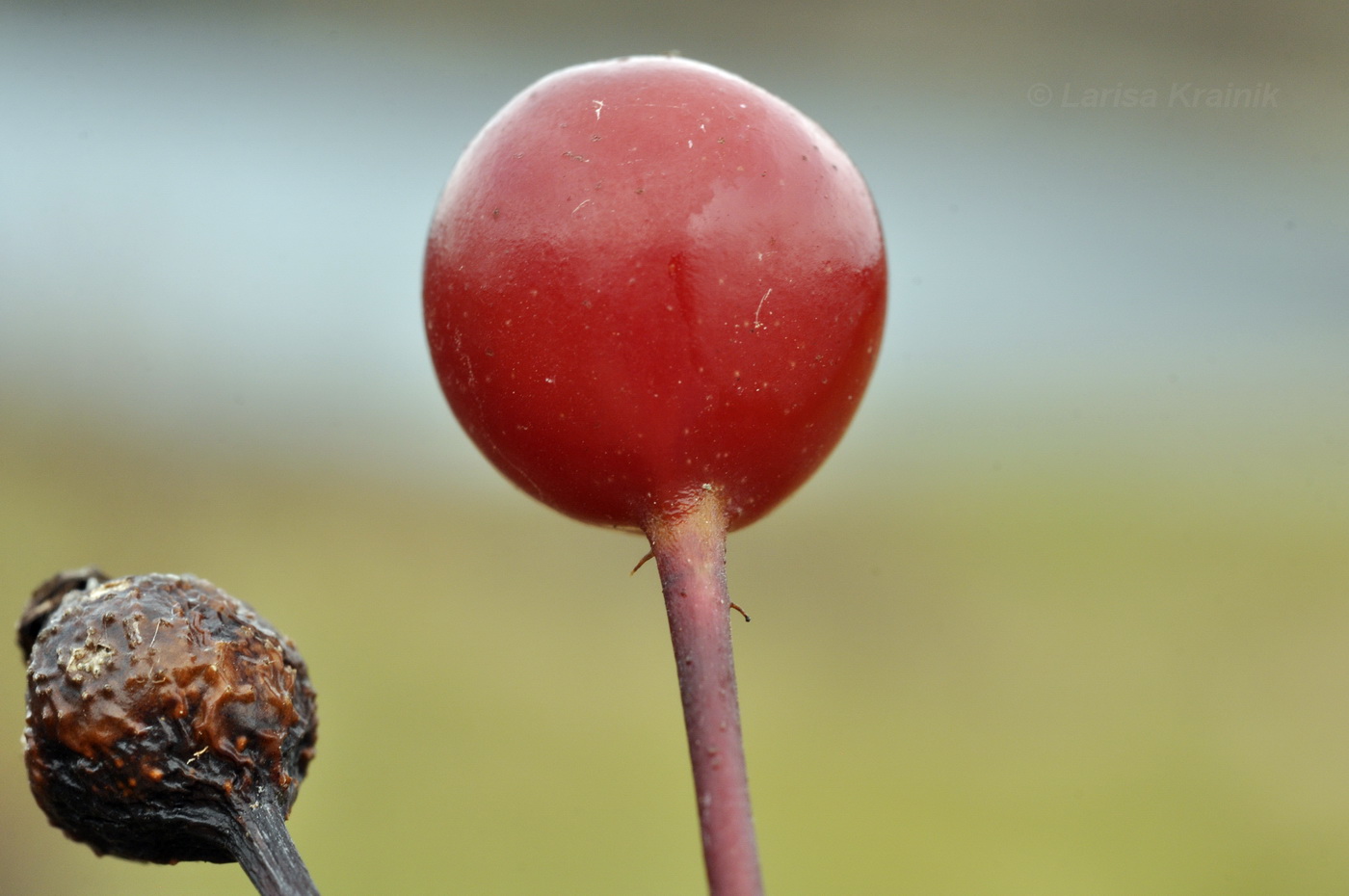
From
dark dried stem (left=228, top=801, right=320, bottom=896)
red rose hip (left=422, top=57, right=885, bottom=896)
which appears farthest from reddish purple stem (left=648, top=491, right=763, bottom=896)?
dark dried stem (left=228, top=801, right=320, bottom=896)

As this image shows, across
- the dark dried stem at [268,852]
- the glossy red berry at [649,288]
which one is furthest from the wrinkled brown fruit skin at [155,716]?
Answer: the glossy red berry at [649,288]

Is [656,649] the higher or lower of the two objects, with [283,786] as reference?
higher

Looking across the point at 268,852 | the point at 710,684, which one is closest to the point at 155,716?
the point at 268,852

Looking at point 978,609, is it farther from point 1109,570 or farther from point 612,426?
point 612,426

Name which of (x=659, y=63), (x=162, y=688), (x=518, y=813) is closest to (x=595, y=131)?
(x=659, y=63)

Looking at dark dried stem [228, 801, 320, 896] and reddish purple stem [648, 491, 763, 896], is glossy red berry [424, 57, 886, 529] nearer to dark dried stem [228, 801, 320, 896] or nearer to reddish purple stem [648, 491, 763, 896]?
reddish purple stem [648, 491, 763, 896]

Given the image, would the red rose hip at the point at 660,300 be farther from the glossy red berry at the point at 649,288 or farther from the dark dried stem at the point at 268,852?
the dark dried stem at the point at 268,852

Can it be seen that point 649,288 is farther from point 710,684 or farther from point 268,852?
point 268,852
